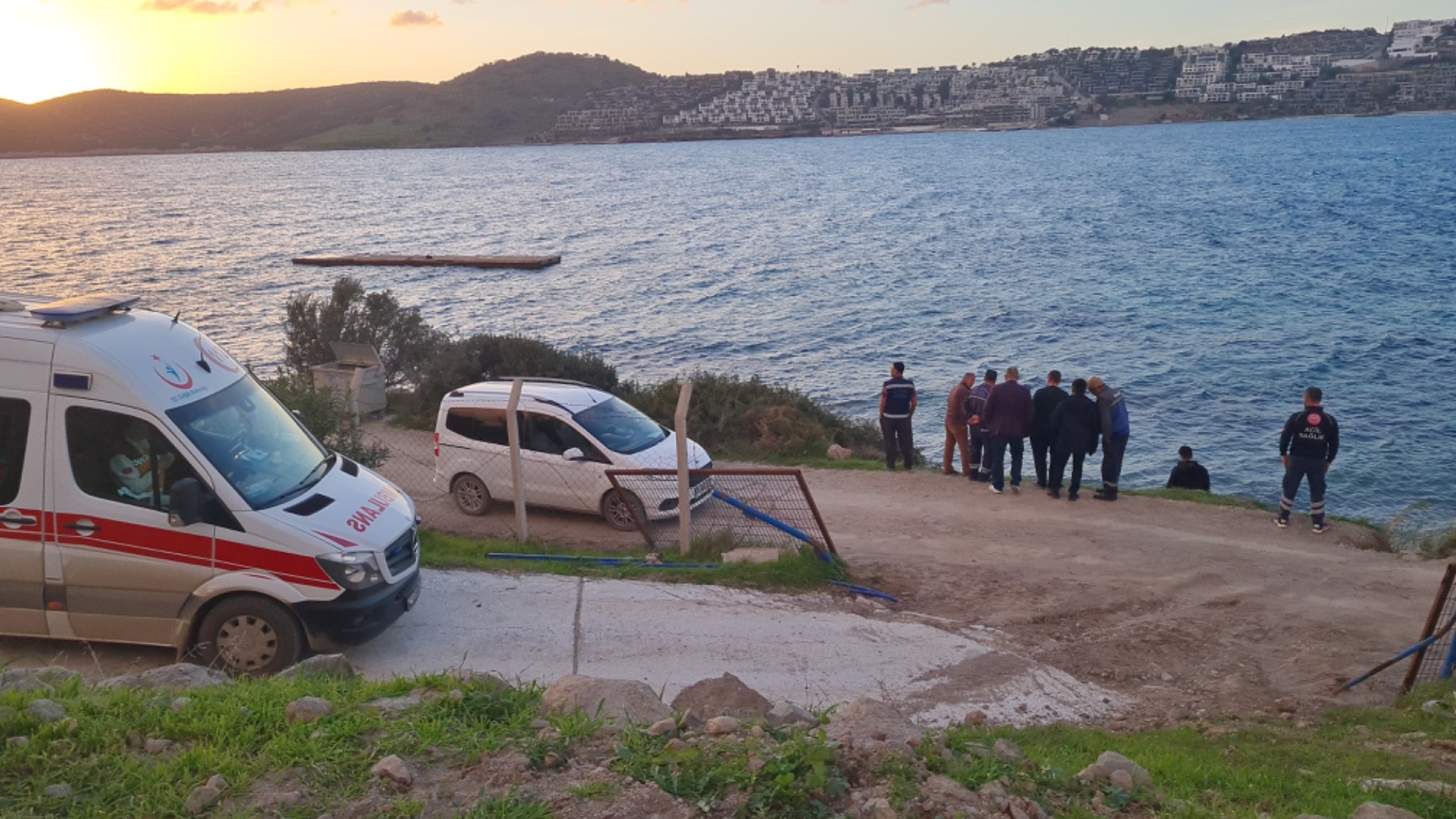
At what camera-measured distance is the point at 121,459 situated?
25.4 feet

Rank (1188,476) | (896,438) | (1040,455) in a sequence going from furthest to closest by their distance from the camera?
→ (896,438)
(1188,476)
(1040,455)

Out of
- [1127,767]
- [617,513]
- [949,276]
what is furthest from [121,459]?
[949,276]

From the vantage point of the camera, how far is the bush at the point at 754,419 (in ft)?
64.5

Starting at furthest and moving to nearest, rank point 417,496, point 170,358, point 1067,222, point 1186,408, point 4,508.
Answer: point 1067,222 < point 1186,408 < point 417,496 < point 170,358 < point 4,508

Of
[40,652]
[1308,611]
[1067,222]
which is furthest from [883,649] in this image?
[1067,222]

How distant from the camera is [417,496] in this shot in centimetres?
1500

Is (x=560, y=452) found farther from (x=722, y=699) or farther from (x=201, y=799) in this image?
(x=201, y=799)

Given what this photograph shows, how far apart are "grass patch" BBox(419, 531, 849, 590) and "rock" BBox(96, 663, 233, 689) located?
161 inches

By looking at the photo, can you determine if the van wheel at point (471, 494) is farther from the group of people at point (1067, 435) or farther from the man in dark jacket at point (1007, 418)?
the man in dark jacket at point (1007, 418)

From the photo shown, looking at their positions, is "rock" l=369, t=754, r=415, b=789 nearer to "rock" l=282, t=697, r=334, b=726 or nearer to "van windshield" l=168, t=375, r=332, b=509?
"rock" l=282, t=697, r=334, b=726

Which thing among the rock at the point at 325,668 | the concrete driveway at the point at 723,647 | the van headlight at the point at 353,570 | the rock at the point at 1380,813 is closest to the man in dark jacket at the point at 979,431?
the concrete driveway at the point at 723,647

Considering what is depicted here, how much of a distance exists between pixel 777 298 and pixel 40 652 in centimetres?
4054

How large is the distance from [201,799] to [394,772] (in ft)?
2.69

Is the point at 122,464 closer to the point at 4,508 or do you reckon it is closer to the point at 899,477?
the point at 4,508
